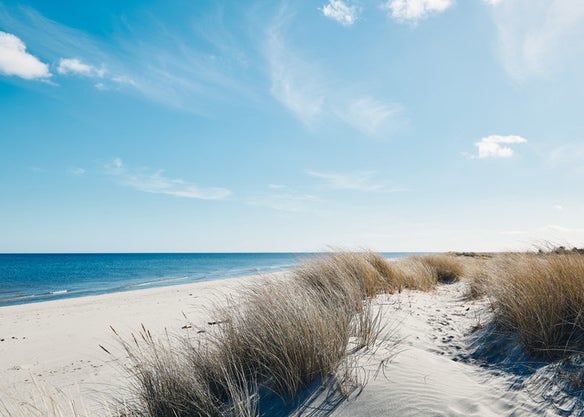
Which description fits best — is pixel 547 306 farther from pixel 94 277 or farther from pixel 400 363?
pixel 94 277

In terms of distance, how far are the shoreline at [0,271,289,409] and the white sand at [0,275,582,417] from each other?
28mm

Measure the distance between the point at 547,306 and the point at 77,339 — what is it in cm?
896

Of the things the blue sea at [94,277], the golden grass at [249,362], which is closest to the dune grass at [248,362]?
the golden grass at [249,362]

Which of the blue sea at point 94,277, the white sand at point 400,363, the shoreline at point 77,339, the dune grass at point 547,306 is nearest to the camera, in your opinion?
the white sand at point 400,363

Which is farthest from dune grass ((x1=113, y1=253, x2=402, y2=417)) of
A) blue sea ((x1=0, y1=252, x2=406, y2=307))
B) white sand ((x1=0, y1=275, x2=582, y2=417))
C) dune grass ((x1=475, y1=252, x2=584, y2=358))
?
blue sea ((x1=0, y1=252, x2=406, y2=307))

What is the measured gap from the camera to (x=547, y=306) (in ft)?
12.3

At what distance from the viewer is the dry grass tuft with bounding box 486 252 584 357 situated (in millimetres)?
3496

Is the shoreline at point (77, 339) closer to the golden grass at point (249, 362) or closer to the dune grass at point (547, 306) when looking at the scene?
the golden grass at point (249, 362)

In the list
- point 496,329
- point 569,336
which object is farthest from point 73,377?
point 569,336

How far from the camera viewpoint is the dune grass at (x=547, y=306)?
3.49 meters

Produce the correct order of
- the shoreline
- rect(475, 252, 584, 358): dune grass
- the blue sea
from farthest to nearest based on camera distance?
the blue sea, the shoreline, rect(475, 252, 584, 358): dune grass

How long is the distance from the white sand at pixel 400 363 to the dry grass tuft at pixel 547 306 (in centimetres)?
29

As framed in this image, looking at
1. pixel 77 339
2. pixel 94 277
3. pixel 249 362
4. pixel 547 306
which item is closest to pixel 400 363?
pixel 249 362

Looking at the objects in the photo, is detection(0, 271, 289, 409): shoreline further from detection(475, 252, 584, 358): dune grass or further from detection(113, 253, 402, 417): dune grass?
detection(475, 252, 584, 358): dune grass
